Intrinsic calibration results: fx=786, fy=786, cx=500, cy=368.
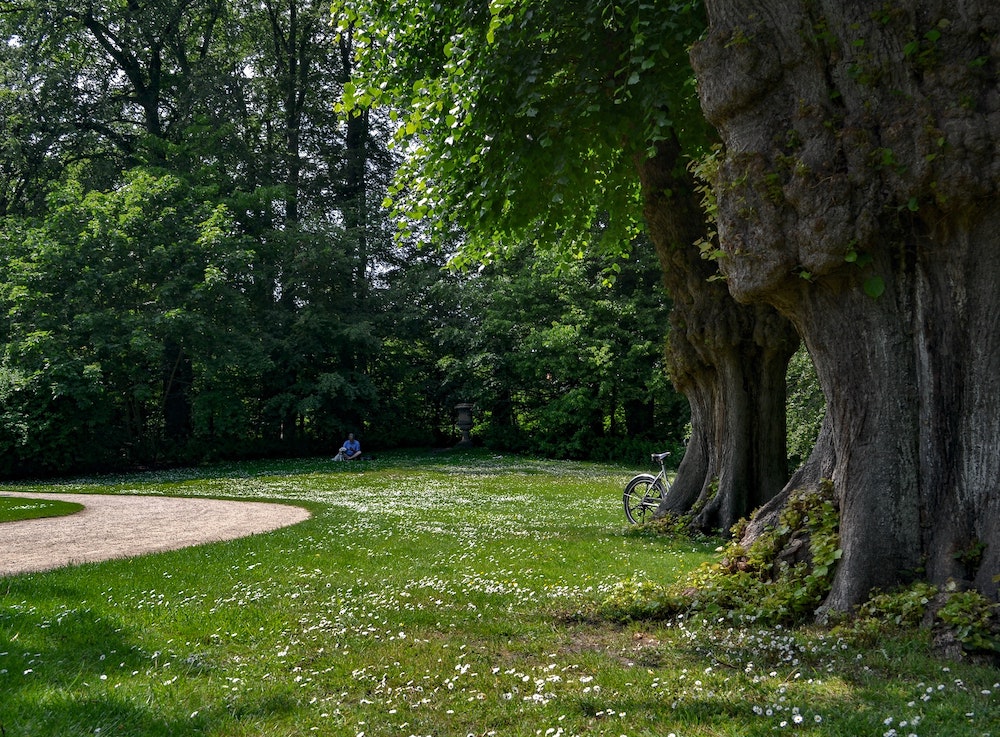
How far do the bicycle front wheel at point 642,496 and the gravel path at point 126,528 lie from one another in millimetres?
5459

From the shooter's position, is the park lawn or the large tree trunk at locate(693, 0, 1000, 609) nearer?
the large tree trunk at locate(693, 0, 1000, 609)

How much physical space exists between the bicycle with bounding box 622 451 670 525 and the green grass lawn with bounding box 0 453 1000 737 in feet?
9.19

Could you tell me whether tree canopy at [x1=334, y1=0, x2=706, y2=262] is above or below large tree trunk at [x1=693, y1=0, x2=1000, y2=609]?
above

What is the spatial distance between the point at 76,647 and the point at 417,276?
94.4 feet

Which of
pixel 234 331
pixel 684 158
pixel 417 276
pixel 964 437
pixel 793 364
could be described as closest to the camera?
pixel 964 437

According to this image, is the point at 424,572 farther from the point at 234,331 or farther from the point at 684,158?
the point at 234,331

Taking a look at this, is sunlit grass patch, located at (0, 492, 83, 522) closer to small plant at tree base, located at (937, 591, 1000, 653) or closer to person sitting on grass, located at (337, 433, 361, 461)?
small plant at tree base, located at (937, 591, 1000, 653)

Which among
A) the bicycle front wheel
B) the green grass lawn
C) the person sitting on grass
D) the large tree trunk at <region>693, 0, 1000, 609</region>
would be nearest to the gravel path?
the green grass lawn

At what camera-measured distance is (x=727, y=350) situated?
9.93 m

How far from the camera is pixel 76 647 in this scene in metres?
5.21

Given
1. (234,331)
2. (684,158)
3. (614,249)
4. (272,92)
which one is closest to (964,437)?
(684,158)

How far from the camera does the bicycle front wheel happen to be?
39.7 ft

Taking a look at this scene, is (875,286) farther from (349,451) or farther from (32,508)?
(349,451)

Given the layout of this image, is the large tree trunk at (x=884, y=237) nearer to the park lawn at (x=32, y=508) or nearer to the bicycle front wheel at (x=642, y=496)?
the bicycle front wheel at (x=642, y=496)
